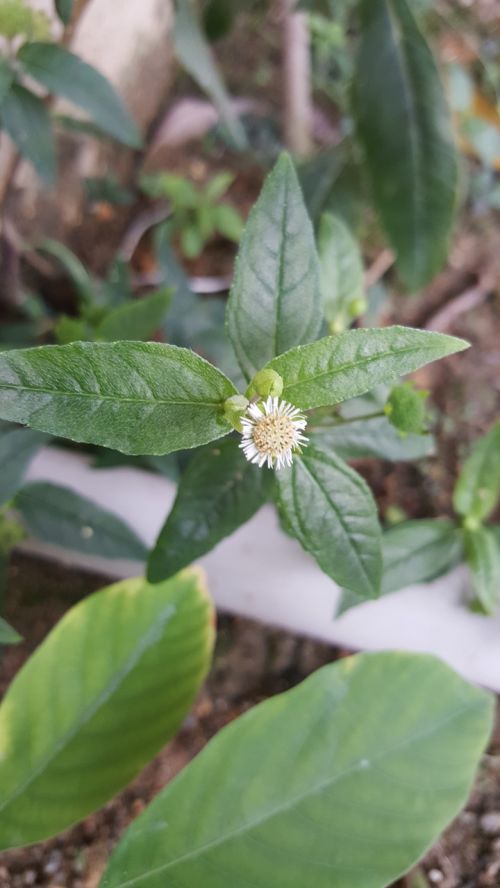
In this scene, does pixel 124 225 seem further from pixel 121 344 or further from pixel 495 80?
pixel 121 344

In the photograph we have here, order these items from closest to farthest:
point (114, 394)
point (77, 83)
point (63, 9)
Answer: point (114, 394) < point (63, 9) < point (77, 83)

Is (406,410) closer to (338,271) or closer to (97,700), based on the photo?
(338,271)

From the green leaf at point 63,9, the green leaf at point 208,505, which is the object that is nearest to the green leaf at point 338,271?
the green leaf at point 208,505

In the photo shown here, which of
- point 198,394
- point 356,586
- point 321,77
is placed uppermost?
point 321,77

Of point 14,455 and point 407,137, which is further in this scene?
point 407,137

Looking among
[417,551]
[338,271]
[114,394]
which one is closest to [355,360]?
[114,394]

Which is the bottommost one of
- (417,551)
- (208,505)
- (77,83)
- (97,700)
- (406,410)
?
(97,700)

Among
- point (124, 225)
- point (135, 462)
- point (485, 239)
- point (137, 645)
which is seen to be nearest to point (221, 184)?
point (124, 225)
